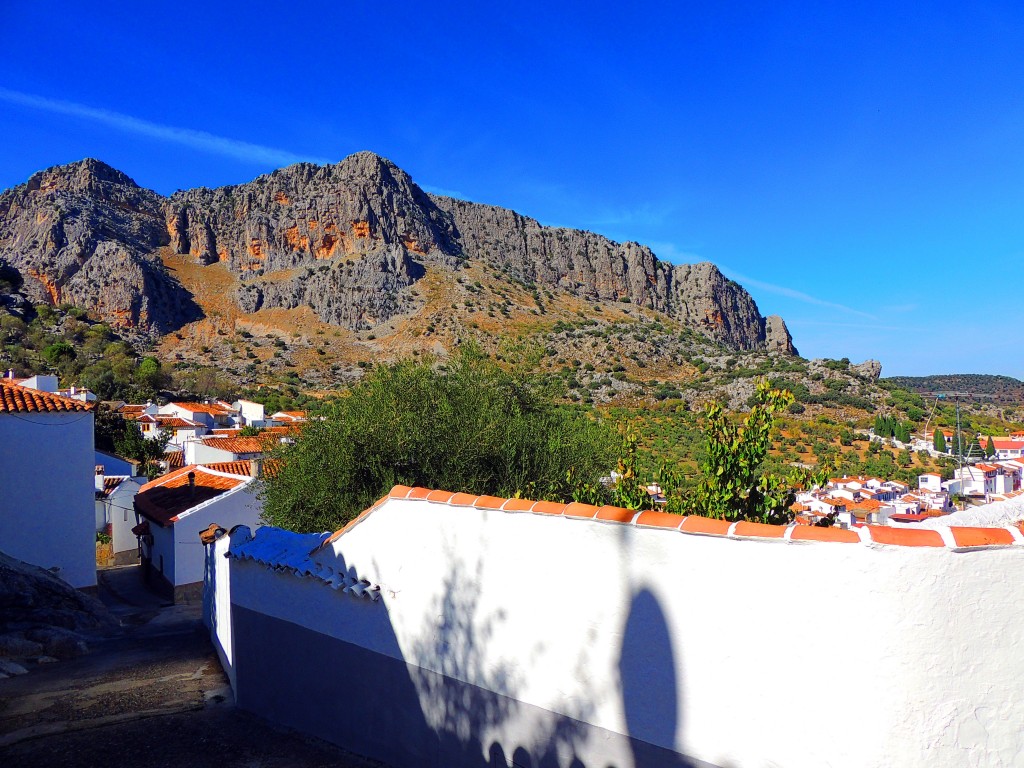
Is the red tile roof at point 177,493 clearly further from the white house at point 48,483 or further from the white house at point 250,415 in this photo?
the white house at point 250,415

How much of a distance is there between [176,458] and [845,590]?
36.4m

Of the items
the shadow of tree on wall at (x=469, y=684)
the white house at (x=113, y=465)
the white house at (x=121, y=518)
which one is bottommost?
the white house at (x=121, y=518)

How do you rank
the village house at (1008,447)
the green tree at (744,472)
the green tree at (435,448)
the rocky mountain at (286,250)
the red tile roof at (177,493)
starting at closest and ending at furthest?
1. the green tree at (744,472)
2. the green tree at (435,448)
3. the red tile roof at (177,493)
4. the village house at (1008,447)
5. the rocky mountain at (286,250)

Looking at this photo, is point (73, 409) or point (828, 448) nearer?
point (73, 409)

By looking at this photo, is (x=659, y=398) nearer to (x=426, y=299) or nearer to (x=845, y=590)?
(x=426, y=299)

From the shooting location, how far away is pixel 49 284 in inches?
3317

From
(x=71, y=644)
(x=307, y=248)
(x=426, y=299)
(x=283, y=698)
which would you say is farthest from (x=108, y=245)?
(x=283, y=698)

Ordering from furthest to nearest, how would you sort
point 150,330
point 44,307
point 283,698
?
1. point 150,330
2. point 44,307
3. point 283,698

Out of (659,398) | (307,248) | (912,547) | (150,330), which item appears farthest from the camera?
(307,248)

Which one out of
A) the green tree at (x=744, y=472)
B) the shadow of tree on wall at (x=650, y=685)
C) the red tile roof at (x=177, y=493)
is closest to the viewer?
the shadow of tree on wall at (x=650, y=685)

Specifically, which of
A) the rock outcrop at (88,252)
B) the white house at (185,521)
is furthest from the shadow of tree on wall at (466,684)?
the rock outcrop at (88,252)

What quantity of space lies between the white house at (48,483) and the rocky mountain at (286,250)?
66.7 m

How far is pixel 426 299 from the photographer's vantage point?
87.2 m

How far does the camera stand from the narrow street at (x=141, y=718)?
5902mm
